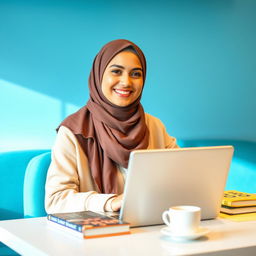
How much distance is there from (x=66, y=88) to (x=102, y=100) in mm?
1002

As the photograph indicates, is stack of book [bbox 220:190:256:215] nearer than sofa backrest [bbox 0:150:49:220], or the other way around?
stack of book [bbox 220:190:256:215]

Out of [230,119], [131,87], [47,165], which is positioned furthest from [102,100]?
[230,119]

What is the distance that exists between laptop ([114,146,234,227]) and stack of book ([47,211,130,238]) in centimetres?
6

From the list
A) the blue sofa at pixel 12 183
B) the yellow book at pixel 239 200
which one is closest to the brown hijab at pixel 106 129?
the blue sofa at pixel 12 183

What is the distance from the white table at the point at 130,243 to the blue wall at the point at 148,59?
165cm

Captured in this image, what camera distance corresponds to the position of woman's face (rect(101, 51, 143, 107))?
2242 mm

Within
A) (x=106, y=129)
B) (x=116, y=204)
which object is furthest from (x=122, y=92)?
(x=116, y=204)

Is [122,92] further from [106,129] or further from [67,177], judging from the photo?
[67,177]

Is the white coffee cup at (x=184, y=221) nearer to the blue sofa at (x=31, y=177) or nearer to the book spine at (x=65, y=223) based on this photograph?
the book spine at (x=65, y=223)

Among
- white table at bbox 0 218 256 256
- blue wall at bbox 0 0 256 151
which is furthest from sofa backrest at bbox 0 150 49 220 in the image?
white table at bbox 0 218 256 256

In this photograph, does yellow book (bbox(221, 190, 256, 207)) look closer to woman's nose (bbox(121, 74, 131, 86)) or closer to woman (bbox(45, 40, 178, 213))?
woman (bbox(45, 40, 178, 213))

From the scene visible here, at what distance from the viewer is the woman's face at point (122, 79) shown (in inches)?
88.3

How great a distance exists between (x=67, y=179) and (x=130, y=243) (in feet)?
2.32

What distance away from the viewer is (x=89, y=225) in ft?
4.71
